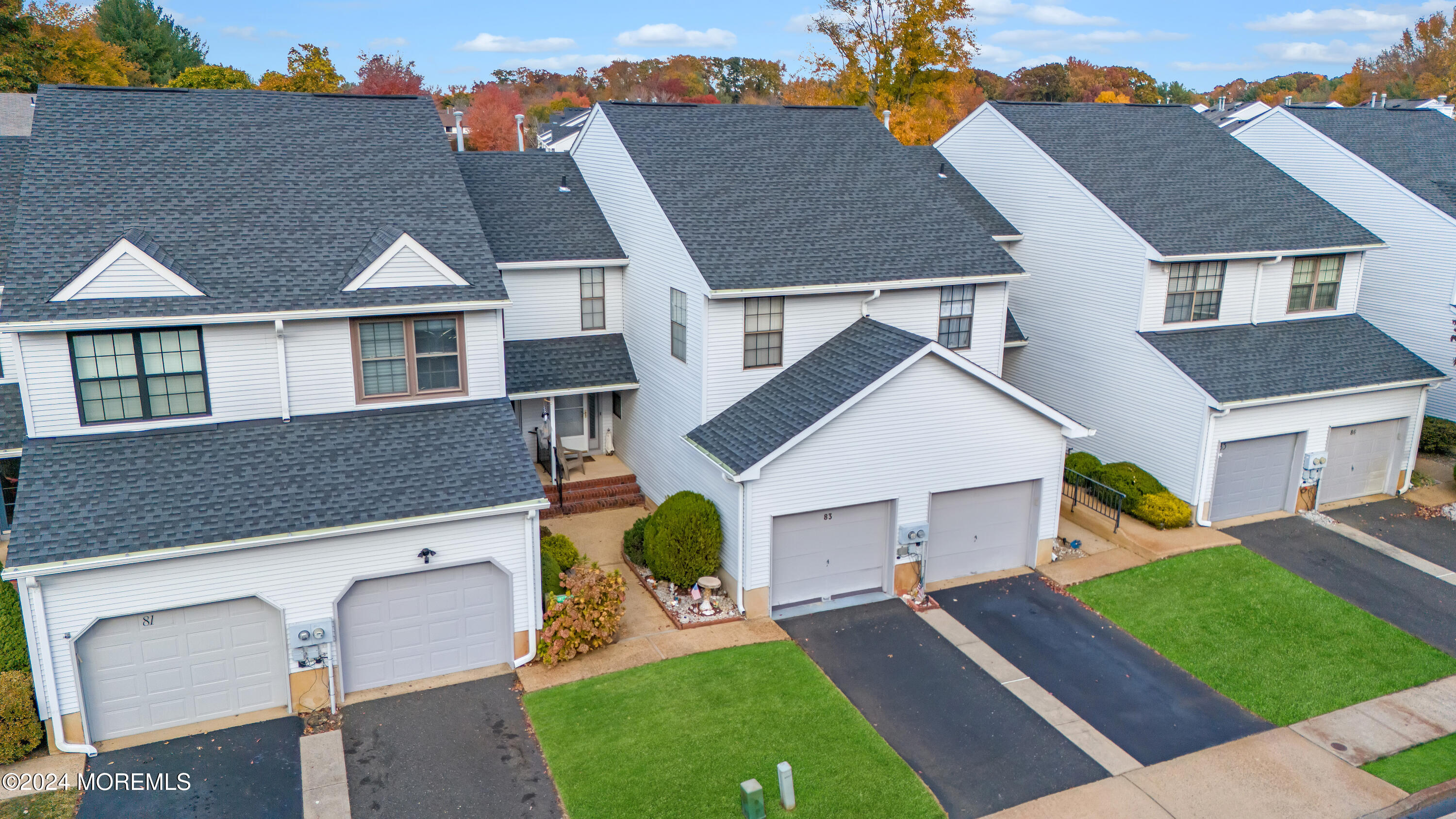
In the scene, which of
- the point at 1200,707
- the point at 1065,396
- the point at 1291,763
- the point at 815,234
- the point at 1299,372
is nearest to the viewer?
the point at 1291,763

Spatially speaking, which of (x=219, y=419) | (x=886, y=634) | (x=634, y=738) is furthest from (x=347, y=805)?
(x=886, y=634)

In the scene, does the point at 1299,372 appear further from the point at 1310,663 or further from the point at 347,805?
the point at 347,805

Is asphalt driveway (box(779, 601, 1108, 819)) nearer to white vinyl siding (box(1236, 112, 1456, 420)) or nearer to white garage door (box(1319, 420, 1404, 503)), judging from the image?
white garage door (box(1319, 420, 1404, 503))

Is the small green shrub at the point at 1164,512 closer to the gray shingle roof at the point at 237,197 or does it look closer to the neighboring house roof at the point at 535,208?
the neighboring house roof at the point at 535,208

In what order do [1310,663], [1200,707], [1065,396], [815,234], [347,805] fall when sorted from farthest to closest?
[1065,396] < [815,234] < [1310,663] < [1200,707] < [347,805]

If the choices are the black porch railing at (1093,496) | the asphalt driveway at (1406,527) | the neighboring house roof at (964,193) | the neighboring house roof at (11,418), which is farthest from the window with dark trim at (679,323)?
the asphalt driveway at (1406,527)

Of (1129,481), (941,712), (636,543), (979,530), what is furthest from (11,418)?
(1129,481)
